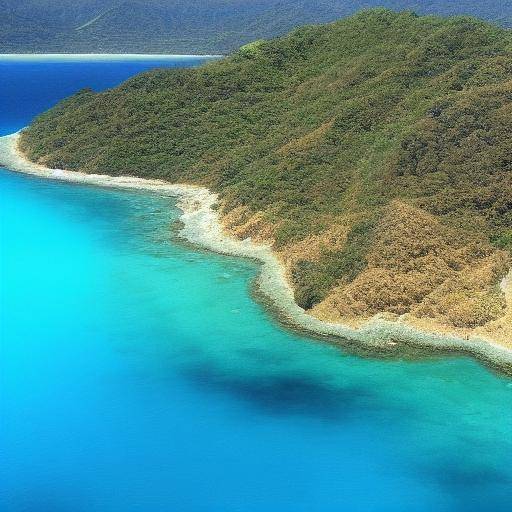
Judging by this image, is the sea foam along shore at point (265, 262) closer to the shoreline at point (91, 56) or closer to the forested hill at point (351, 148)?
the forested hill at point (351, 148)

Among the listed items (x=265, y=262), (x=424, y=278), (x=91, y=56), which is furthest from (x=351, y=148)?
(x=91, y=56)

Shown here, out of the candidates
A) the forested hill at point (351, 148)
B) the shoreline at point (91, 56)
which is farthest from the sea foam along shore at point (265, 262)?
the shoreline at point (91, 56)

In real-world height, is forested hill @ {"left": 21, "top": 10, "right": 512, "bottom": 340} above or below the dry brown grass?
above

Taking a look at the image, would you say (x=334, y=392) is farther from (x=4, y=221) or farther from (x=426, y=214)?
(x=4, y=221)

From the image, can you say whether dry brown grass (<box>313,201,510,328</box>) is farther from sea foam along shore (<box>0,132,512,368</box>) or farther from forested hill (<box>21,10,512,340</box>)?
sea foam along shore (<box>0,132,512,368</box>)

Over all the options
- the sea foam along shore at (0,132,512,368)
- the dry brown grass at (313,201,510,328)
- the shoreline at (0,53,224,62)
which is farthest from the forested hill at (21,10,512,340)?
the shoreline at (0,53,224,62)

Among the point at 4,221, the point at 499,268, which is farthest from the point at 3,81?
the point at 499,268
